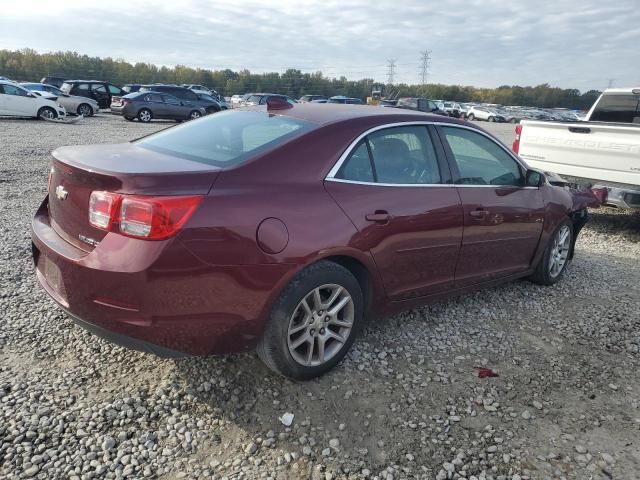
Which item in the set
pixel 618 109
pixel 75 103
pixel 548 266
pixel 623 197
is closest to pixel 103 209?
pixel 548 266

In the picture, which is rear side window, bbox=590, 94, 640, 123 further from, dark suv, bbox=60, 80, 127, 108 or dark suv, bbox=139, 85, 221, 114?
dark suv, bbox=60, 80, 127, 108

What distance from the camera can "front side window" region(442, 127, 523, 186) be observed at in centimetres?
383

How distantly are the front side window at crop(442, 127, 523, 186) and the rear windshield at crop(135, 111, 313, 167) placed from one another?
1304 mm

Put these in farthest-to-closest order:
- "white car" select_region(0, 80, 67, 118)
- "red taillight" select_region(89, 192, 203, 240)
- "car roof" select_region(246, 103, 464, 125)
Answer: "white car" select_region(0, 80, 67, 118), "car roof" select_region(246, 103, 464, 125), "red taillight" select_region(89, 192, 203, 240)

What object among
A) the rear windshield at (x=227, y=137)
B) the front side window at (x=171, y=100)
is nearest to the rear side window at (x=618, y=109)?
the rear windshield at (x=227, y=137)

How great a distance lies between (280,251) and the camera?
2.67 meters

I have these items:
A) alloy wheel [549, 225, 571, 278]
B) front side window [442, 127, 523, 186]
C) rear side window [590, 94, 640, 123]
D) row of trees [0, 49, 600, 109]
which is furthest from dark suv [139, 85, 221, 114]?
row of trees [0, 49, 600, 109]

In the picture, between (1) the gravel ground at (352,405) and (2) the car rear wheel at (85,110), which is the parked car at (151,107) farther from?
(1) the gravel ground at (352,405)

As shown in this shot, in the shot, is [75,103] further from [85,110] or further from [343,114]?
[343,114]

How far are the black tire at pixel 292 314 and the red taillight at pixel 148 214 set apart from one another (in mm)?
705

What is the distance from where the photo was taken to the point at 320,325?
3.02 m

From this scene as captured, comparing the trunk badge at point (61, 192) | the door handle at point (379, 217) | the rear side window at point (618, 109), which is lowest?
the door handle at point (379, 217)

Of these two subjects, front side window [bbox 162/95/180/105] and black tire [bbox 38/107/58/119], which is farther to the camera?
front side window [bbox 162/95/180/105]

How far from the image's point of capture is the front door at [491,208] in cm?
379
